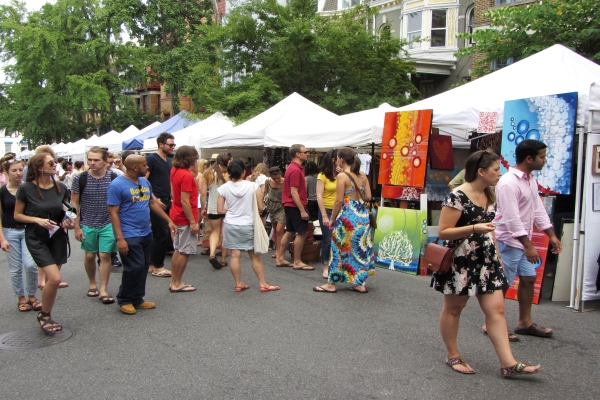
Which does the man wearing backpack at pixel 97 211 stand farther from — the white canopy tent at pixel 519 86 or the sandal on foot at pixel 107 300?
the white canopy tent at pixel 519 86

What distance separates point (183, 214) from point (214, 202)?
→ 2294 mm

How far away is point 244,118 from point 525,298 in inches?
471

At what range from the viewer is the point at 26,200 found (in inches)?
204

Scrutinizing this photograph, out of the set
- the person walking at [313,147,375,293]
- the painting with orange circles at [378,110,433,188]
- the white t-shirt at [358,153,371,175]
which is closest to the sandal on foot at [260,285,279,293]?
the person walking at [313,147,375,293]

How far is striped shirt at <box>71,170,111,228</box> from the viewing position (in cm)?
616

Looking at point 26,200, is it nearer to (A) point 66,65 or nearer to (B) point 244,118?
(B) point 244,118

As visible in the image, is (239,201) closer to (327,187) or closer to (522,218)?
(327,187)

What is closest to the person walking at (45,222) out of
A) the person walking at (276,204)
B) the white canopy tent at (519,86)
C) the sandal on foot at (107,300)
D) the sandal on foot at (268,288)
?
the sandal on foot at (107,300)

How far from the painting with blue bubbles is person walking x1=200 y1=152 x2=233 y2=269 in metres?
4.41

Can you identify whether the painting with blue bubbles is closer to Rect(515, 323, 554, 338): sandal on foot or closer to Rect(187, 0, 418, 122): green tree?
Rect(515, 323, 554, 338): sandal on foot

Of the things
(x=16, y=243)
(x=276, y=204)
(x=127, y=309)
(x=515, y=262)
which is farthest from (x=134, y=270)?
(x=515, y=262)

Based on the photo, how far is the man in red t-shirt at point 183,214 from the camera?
6.55 meters

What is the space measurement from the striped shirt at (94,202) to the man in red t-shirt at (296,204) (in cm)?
273

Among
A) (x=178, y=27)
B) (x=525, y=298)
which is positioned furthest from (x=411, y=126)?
(x=178, y=27)
